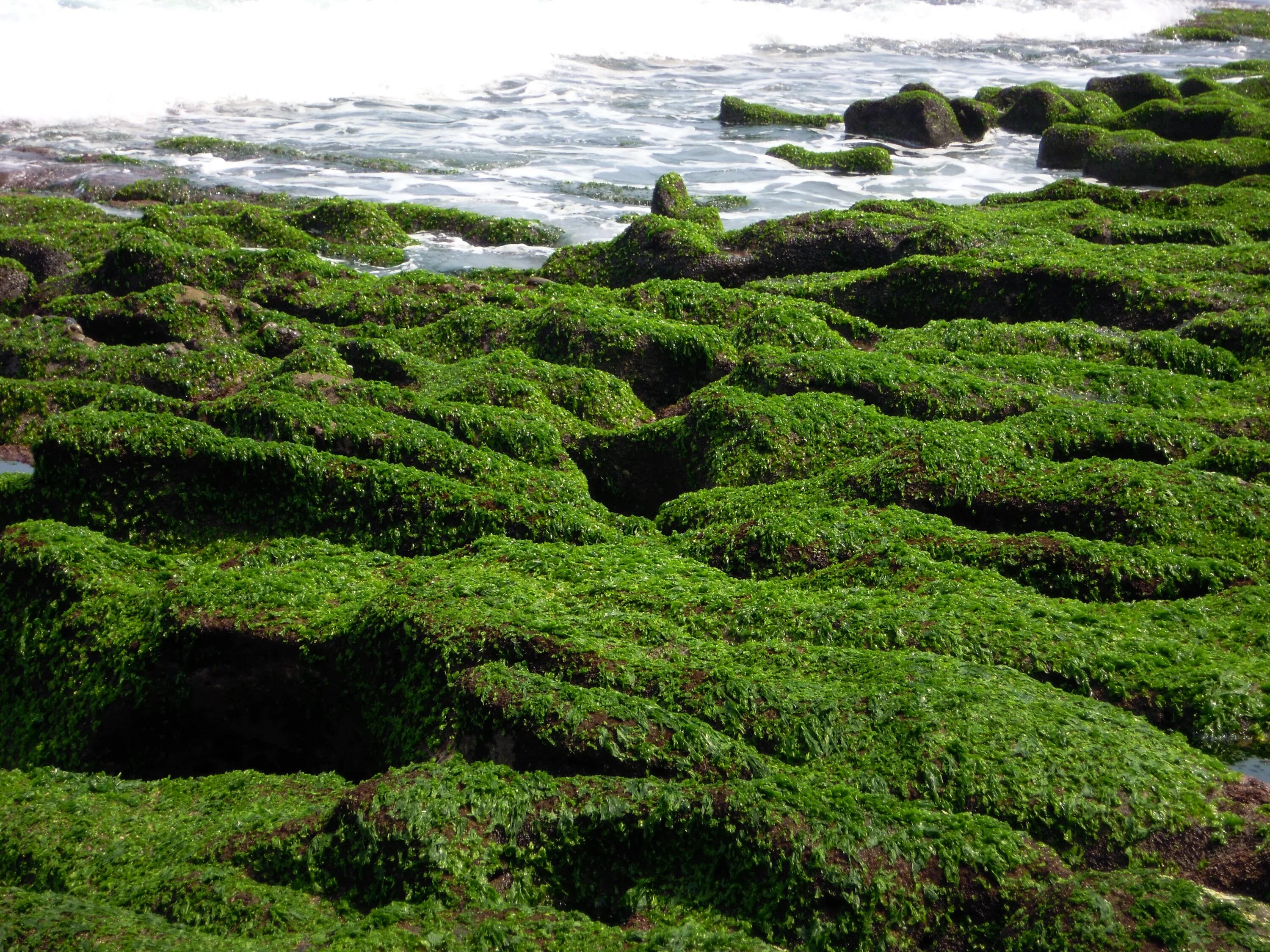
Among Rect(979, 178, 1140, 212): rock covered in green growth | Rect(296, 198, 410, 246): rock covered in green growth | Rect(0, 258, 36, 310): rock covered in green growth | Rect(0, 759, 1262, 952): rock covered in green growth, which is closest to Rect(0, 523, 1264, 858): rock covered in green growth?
Rect(0, 759, 1262, 952): rock covered in green growth

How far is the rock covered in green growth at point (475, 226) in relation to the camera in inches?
524

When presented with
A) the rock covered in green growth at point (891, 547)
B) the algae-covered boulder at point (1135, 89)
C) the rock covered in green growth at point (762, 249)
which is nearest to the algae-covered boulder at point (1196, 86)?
the algae-covered boulder at point (1135, 89)

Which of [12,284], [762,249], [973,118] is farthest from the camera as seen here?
[973,118]

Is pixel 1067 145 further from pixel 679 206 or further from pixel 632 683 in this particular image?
pixel 632 683

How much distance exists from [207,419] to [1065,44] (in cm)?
3951

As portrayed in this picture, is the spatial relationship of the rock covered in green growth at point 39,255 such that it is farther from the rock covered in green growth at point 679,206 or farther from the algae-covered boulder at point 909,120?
the algae-covered boulder at point 909,120

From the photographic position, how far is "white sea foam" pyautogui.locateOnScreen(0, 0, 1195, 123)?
22234 millimetres

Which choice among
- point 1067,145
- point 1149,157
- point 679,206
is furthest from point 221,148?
point 1149,157

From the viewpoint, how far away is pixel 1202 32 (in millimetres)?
37312

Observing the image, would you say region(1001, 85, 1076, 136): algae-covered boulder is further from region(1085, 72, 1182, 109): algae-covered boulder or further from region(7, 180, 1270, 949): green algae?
region(7, 180, 1270, 949): green algae

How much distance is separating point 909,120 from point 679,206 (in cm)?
912

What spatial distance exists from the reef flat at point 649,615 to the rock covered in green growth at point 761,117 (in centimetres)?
1326

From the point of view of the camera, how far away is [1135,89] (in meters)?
22.0

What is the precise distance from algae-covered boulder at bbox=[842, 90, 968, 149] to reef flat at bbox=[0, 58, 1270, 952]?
11.3 m
